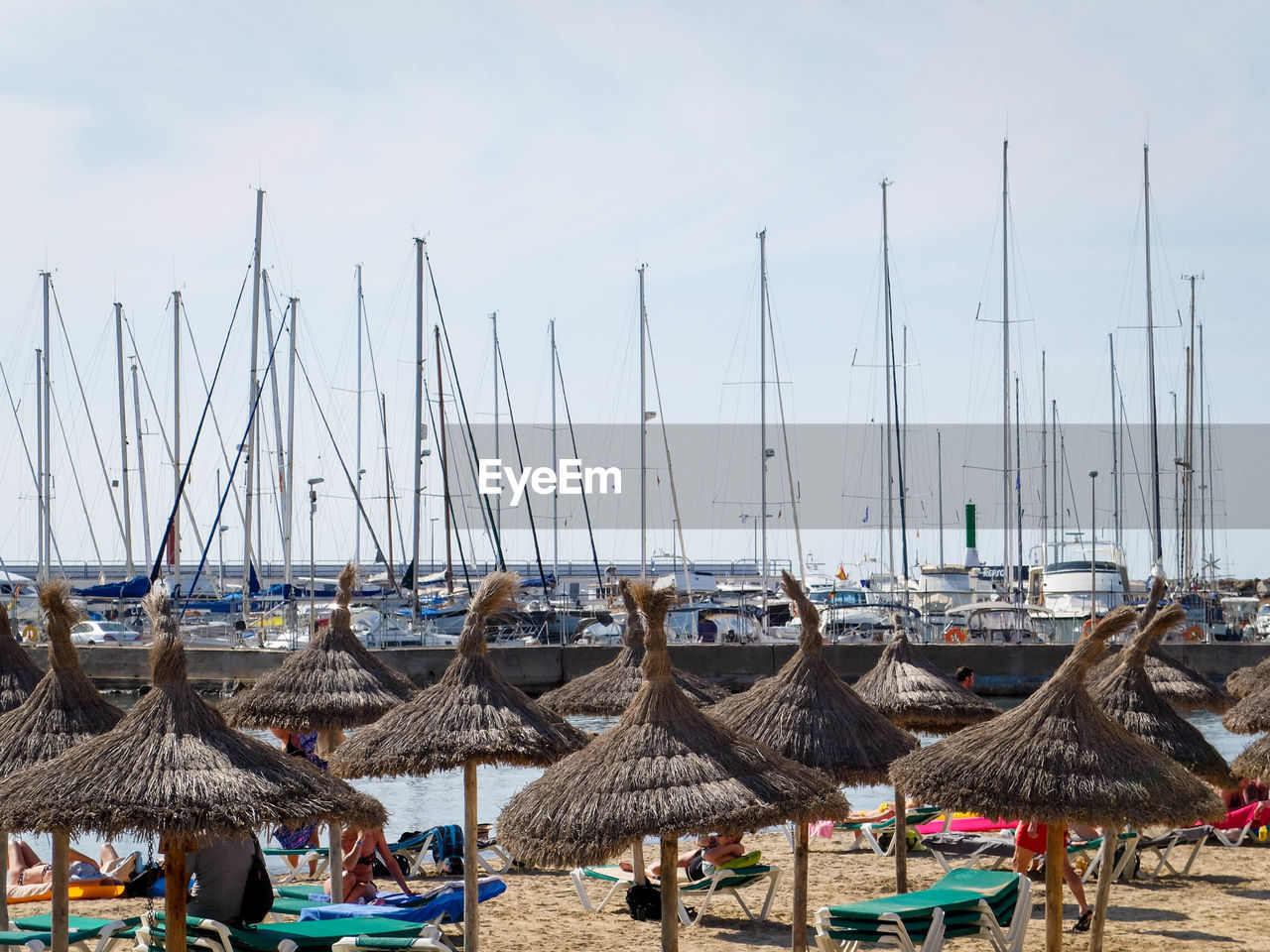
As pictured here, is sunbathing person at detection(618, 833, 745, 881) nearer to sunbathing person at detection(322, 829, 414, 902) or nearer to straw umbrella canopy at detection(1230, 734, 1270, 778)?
sunbathing person at detection(322, 829, 414, 902)

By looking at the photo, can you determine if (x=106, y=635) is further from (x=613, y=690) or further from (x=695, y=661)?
(x=613, y=690)

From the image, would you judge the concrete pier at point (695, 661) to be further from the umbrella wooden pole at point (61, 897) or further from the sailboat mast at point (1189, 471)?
the umbrella wooden pole at point (61, 897)

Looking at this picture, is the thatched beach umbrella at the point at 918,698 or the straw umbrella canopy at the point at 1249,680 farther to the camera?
the straw umbrella canopy at the point at 1249,680

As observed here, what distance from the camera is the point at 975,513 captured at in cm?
5531

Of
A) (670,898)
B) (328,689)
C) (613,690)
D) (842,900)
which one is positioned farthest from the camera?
(613,690)

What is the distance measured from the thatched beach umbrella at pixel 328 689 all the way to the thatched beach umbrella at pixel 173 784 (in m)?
5.45

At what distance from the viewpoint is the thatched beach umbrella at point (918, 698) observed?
44.9ft

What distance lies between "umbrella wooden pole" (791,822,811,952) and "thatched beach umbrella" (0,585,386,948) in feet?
11.8

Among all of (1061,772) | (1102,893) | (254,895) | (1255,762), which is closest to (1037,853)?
(1255,762)

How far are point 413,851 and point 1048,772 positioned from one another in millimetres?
7696

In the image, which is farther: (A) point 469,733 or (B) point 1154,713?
(B) point 1154,713

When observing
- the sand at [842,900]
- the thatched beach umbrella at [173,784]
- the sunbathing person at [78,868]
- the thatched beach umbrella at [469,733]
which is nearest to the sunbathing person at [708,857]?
the sand at [842,900]

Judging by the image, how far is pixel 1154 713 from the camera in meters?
12.3

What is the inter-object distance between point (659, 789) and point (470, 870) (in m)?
2.58
